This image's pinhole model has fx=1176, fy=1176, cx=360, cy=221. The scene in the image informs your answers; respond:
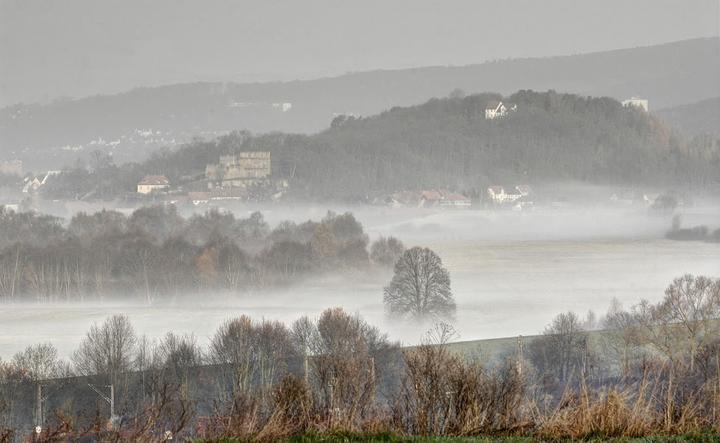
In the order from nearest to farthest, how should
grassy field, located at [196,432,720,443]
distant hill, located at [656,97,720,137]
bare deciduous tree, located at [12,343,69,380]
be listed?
grassy field, located at [196,432,720,443] → bare deciduous tree, located at [12,343,69,380] → distant hill, located at [656,97,720,137]

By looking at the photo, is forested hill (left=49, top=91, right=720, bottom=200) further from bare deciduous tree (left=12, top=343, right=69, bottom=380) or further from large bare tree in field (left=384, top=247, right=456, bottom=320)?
bare deciduous tree (left=12, top=343, right=69, bottom=380)

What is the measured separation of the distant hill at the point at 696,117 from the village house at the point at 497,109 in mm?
3322

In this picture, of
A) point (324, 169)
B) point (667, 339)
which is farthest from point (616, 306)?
point (324, 169)

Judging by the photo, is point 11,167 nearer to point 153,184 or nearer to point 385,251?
point 153,184

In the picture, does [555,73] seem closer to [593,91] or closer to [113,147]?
[593,91]

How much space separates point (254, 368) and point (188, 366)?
2.92 feet

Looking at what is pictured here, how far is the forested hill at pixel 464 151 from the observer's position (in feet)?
68.8

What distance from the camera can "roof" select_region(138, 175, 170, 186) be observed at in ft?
68.1

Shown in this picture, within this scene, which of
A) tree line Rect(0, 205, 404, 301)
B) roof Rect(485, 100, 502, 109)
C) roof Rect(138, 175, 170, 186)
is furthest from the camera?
roof Rect(485, 100, 502, 109)

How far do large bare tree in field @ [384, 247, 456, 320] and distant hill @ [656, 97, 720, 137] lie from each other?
7851 mm

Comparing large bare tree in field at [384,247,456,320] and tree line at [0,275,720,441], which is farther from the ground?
large bare tree in field at [384,247,456,320]

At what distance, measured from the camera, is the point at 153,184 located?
816 inches

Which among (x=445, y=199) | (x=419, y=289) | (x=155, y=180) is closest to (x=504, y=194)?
(x=445, y=199)

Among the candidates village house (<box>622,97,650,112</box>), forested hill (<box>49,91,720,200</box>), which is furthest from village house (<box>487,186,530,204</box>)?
village house (<box>622,97,650,112</box>)
